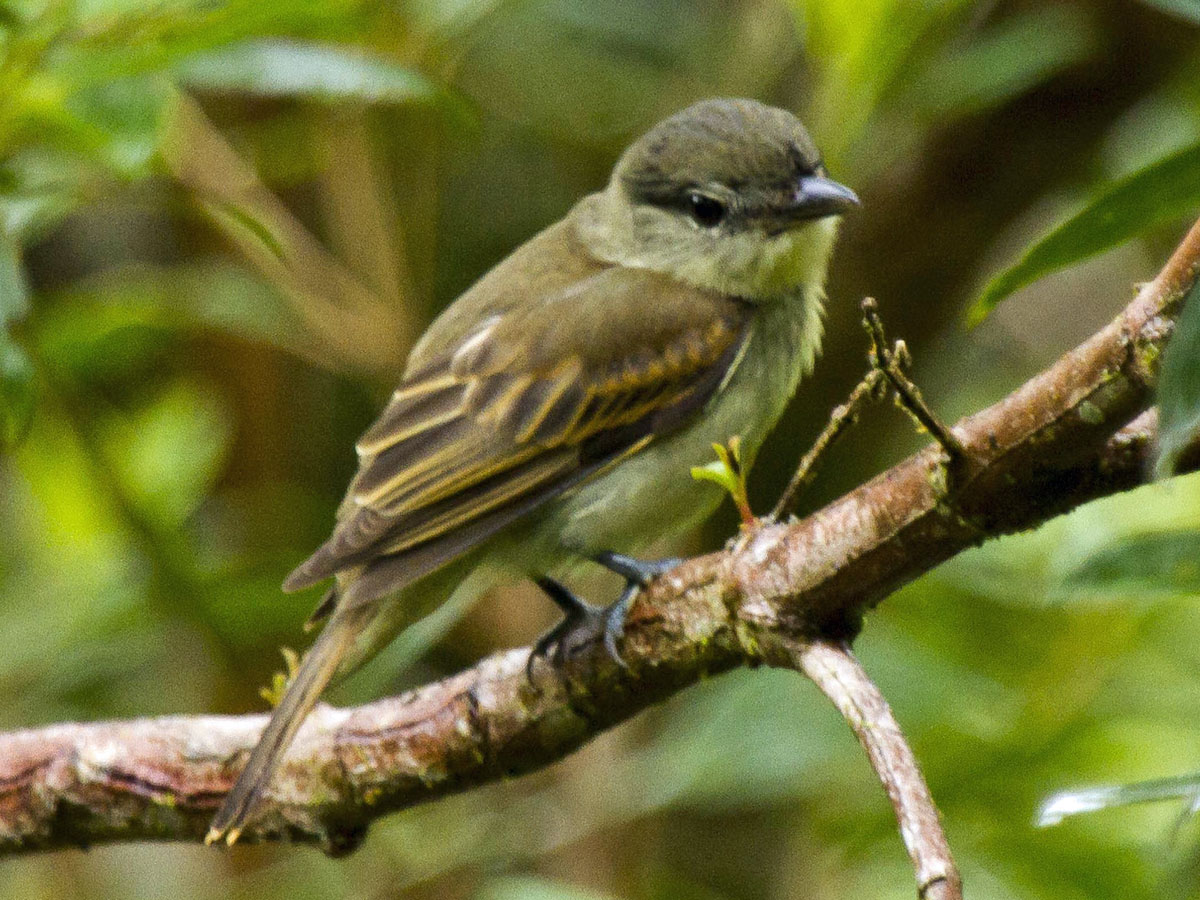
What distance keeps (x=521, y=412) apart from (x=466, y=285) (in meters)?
2.92

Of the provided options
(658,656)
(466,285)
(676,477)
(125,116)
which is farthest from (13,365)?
(466,285)

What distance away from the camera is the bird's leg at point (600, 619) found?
243 cm

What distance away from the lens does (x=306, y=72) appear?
2.94 meters

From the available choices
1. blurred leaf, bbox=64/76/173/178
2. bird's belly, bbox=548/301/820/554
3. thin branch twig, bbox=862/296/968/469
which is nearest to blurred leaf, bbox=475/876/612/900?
bird's belly, bbox=548/301/820/554

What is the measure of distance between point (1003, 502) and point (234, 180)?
9.68 feet

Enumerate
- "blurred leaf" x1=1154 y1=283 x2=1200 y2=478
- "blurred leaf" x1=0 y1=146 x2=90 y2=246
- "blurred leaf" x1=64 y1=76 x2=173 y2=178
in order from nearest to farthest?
"blurred leaf" x1=1154 y1=283 x2=1200 y2=478, "blurred leaf" x1=64 y1=76 x2=173 y2=178, "blurred leaf" x1=0 y1=146 x2=90 y2=246

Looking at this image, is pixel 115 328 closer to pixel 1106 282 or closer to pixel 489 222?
pixel 489 222

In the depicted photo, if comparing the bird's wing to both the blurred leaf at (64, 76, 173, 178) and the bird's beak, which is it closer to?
the bird's beak

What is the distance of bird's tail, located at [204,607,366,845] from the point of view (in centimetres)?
256

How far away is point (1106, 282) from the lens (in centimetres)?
506

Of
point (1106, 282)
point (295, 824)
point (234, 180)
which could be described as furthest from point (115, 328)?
point (1106, 282)

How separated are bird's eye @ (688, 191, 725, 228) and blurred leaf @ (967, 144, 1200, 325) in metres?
1.69

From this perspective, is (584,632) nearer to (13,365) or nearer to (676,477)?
(676,477)

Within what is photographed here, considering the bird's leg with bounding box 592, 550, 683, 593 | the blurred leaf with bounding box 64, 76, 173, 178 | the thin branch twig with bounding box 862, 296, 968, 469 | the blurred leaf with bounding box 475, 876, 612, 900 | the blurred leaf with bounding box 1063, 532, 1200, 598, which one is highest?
the blurred leaf with bounding box 64, 76, 173, 178
